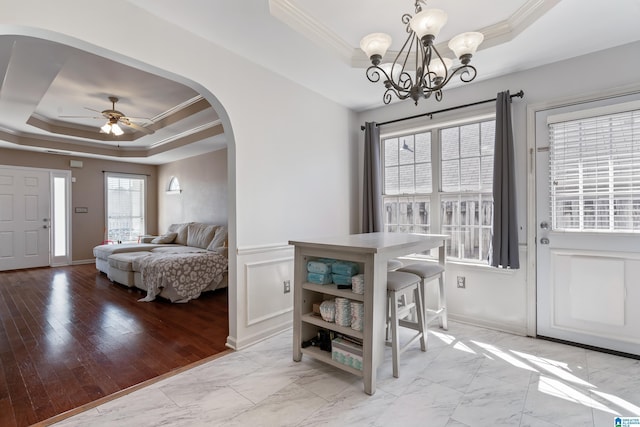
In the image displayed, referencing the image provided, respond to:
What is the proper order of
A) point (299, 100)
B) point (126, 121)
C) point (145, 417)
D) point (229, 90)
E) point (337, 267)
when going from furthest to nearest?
point (126, 121), point (299, 100), point (229, 90), point (337, 267), point (145, 417)

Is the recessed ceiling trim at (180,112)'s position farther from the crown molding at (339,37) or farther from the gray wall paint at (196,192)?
the crown molding at (339,37)

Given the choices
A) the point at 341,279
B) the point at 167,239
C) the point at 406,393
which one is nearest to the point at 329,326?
the point at 341,279

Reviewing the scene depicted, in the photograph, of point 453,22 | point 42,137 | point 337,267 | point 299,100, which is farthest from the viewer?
point 42,137

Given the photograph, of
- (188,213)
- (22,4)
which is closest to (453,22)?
(22,4)

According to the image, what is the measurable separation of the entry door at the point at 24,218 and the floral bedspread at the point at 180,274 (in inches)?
151

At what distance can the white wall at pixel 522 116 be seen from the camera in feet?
8.28

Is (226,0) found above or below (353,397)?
above

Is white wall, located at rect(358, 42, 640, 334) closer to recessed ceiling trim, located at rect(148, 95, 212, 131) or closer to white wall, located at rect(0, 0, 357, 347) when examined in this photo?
white wall, located at rect(0, 0, 357, 347)

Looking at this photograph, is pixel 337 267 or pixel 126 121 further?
pixel 126 121

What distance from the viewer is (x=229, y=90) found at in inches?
102

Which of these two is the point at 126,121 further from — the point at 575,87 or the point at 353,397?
the point at 575,87

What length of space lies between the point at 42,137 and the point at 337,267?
6897 mm

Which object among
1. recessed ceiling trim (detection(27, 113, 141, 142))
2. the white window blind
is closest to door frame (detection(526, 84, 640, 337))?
the white window blind

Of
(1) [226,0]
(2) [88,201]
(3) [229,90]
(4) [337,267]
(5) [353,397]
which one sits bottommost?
(5) [353,397]
